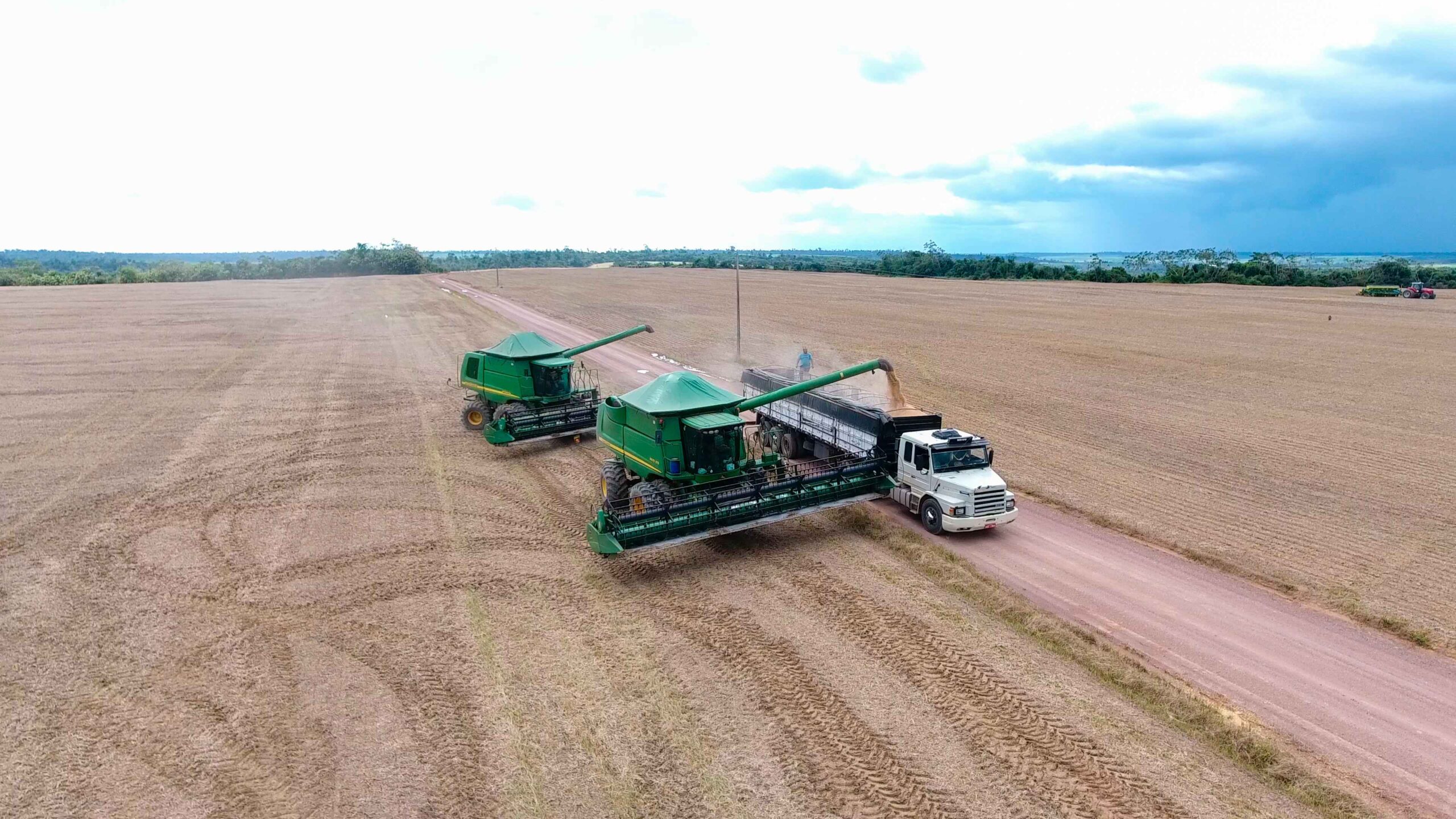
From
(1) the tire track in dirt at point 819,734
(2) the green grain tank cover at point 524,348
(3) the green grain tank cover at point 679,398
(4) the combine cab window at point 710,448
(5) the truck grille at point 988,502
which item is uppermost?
(2) the green grain tank cover at point 524,348

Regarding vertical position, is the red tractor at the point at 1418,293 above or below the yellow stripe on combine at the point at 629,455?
above

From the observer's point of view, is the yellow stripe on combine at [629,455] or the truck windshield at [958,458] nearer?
the yellow stripe on combine at [629,455]

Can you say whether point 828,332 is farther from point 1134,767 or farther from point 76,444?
point 1134,767

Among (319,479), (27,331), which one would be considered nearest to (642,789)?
(319,479)

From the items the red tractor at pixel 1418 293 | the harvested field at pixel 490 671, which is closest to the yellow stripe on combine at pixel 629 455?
the harvested field at pixel 490 671

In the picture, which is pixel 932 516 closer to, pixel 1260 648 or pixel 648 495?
pixel 1260 648

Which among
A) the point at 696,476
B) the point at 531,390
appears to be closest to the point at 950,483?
the point at 696,476

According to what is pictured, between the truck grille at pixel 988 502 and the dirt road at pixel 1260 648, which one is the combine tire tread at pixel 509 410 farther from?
the truck grille at pixel 988 502

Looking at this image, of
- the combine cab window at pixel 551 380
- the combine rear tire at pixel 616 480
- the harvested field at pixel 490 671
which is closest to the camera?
the harvested field at pixel 490 671
